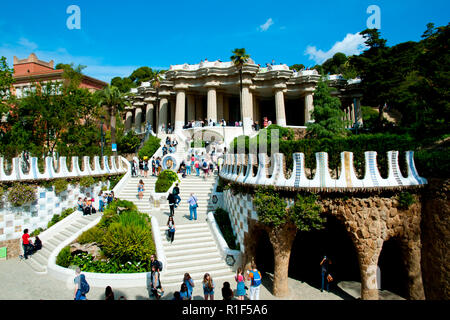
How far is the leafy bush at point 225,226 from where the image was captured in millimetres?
14266

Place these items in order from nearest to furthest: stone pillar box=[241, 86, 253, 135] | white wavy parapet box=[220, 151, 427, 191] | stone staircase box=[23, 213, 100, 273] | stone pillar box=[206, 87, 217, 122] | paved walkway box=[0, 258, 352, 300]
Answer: paved walkway box=[0, 258, 352, 300], white wavy parapet box=[220, 151, 427, 191], stone staircase box=[23, 213, 100, 273], stone pillar box=[241, 86, 253, 135], stone pillar box=[206, 87, 217, 122]

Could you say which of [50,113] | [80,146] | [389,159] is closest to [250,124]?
[80,146]

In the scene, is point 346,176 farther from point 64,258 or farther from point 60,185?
point 60,185

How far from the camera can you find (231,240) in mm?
14391

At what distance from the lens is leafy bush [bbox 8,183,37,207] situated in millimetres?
15984

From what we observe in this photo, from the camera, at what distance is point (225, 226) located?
1546cm

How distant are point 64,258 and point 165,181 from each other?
765 centimetres

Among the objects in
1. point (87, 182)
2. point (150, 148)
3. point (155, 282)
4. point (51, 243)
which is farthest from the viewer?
point (150, 148)

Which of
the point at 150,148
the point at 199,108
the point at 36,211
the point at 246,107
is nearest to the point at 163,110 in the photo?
the point at 199,108

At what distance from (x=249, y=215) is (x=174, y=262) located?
395 cm

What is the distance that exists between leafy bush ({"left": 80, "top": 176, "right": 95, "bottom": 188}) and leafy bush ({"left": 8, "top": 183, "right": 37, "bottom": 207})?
333cm

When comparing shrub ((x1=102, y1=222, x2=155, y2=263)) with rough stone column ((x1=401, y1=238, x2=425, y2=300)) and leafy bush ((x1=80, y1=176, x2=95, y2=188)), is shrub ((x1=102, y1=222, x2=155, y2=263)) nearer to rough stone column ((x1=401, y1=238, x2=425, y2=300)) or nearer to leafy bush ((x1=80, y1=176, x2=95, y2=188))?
leafy bush ((x1=80, y1=176, x2=95, y2=188))

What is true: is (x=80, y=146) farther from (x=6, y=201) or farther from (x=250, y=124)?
(x=250, y=124)

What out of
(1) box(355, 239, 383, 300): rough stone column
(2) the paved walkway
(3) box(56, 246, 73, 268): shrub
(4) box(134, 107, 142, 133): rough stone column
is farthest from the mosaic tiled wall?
(4) box(134, 107, 142, 133): rough stone column
